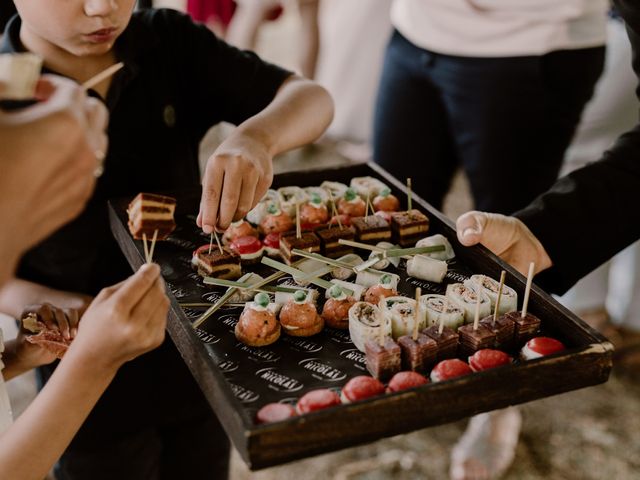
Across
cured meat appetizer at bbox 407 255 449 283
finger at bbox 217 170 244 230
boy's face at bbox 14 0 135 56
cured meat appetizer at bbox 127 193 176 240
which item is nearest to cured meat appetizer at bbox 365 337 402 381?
cured meat appetizer at bbox 407 255 449 283

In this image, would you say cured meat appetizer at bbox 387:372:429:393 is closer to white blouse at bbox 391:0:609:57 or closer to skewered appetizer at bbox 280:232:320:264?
skewered appetizer at bbox 280:232:320:264

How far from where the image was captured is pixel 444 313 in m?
1.56

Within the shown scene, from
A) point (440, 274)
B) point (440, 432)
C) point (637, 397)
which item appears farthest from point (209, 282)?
point (637, 397)

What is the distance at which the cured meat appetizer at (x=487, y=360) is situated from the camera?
141cm

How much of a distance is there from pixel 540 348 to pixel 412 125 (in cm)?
149

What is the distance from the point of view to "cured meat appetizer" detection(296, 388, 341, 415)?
1272mm

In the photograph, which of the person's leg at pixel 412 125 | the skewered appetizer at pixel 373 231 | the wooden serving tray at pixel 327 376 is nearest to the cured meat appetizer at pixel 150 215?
the wooden serving tray at pixel 327 376

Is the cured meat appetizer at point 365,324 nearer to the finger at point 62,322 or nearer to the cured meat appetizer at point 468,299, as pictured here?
the cured meat appetizer at point 468,299

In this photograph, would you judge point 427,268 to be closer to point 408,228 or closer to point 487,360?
point 408,228

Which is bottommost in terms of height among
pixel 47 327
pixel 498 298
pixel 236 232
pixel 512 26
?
pixel 47 327

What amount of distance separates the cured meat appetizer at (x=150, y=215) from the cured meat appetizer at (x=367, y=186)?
0.66m

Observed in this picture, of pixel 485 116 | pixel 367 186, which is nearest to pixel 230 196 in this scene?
pixel 367 186

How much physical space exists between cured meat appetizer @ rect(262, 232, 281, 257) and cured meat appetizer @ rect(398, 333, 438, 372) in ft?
1.78

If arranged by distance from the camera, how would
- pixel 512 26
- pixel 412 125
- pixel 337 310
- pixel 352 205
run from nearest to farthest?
pixel 337 310 < pixel 352 205 < pixel 512 26 < pixel 412 125
